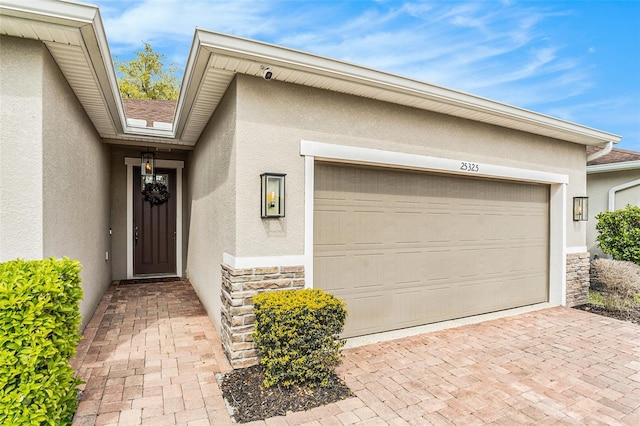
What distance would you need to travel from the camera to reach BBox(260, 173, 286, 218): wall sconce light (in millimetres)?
3584

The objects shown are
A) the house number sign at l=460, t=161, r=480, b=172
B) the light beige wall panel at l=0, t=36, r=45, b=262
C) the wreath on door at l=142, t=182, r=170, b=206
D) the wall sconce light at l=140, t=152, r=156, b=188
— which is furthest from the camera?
the wreath on door at l=142, t=182, r=170, b=206

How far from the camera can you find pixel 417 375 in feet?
11.4

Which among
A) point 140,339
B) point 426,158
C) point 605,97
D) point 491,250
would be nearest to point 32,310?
point 140,339

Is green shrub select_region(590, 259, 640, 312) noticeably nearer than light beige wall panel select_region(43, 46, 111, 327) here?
No

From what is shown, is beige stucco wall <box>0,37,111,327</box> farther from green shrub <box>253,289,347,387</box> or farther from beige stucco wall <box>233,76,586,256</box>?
green shrub <box>253,289,347,387</box>

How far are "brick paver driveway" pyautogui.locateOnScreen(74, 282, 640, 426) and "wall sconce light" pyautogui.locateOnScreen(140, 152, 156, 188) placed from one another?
3152mm

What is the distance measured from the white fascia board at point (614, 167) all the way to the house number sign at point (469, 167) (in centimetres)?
526

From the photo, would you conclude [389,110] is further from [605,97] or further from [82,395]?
[605,97]

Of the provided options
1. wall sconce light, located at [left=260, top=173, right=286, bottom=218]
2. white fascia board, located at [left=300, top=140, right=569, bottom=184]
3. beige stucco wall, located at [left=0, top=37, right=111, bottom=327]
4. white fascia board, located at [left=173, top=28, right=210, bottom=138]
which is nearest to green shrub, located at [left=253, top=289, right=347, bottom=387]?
wall sconce light, located at [left=260, top=173, right=286, bottom=218]

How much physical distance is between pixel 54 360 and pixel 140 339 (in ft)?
6.48

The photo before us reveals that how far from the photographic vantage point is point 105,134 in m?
6.20

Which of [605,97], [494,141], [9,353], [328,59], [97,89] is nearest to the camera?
[9,353]

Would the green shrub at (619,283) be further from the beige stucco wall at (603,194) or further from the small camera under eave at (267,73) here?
the small camera under eave at (267,73)

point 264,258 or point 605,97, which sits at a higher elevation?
point 605,97
